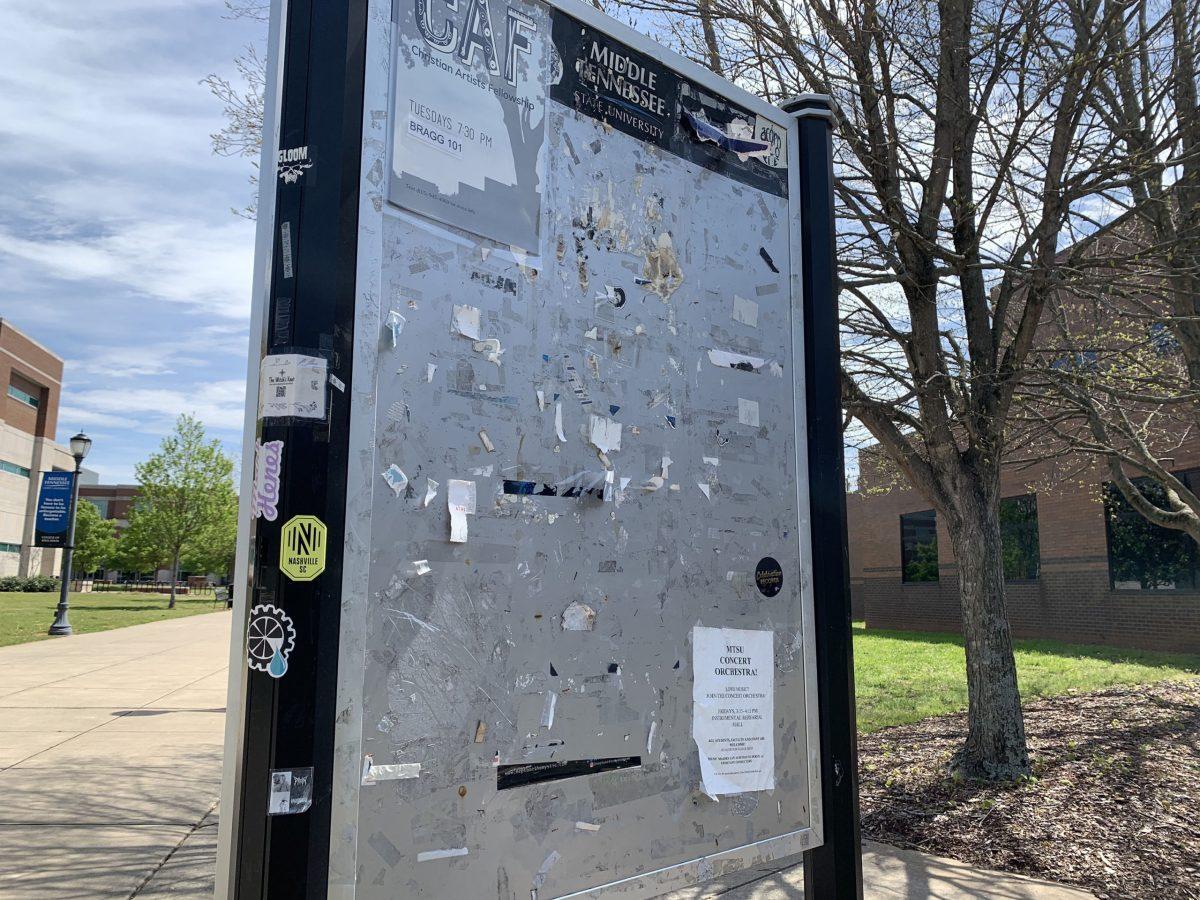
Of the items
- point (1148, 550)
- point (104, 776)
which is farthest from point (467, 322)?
point (1148, 550)

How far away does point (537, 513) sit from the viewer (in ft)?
6.60

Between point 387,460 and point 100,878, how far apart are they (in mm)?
4111

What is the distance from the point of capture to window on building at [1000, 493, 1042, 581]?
2211cm

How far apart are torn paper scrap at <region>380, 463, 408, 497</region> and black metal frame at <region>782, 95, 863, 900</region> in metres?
1.29

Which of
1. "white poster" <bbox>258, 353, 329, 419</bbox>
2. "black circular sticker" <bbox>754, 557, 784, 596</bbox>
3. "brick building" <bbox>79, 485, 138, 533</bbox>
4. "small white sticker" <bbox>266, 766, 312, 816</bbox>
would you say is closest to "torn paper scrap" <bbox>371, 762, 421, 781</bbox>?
"small white sticker" <bbox>266, 766, 312, 816</bbox>

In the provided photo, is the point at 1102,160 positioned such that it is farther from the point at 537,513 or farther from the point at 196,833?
the point at 196,833

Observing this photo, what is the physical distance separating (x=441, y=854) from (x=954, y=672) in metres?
14.1

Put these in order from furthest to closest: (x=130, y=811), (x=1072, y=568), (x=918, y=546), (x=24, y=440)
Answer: (x=24, y=440) → (x=918, y=546) → (x=1072, y=568) → (x=130, y=811)

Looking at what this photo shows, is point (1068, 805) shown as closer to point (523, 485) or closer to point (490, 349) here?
point (523, 485)

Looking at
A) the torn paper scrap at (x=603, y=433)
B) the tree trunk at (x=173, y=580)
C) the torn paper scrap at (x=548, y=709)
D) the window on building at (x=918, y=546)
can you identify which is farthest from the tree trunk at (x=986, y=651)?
the tree trunk at (x=173, y=580)

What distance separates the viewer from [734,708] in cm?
232

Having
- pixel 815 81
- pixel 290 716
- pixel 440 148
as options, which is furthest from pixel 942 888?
pixel 815 81

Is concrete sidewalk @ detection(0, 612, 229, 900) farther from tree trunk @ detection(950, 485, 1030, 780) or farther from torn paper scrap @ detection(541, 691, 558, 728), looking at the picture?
tree trunk @ detection(950, 485, 1030, 780)

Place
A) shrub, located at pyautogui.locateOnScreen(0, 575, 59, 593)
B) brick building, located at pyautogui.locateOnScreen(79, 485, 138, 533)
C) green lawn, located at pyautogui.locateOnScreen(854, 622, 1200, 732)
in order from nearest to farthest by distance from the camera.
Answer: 1. green lawn, located at pyautogui.locateOnScreen(854, 622, 1200, 732)
2. shrub, located at pyautogui.locateOnScreen(0, 575, 59, 593)
3. brick building, located at pyautogui.locateOnScreen(79, 485, 138, 533)
